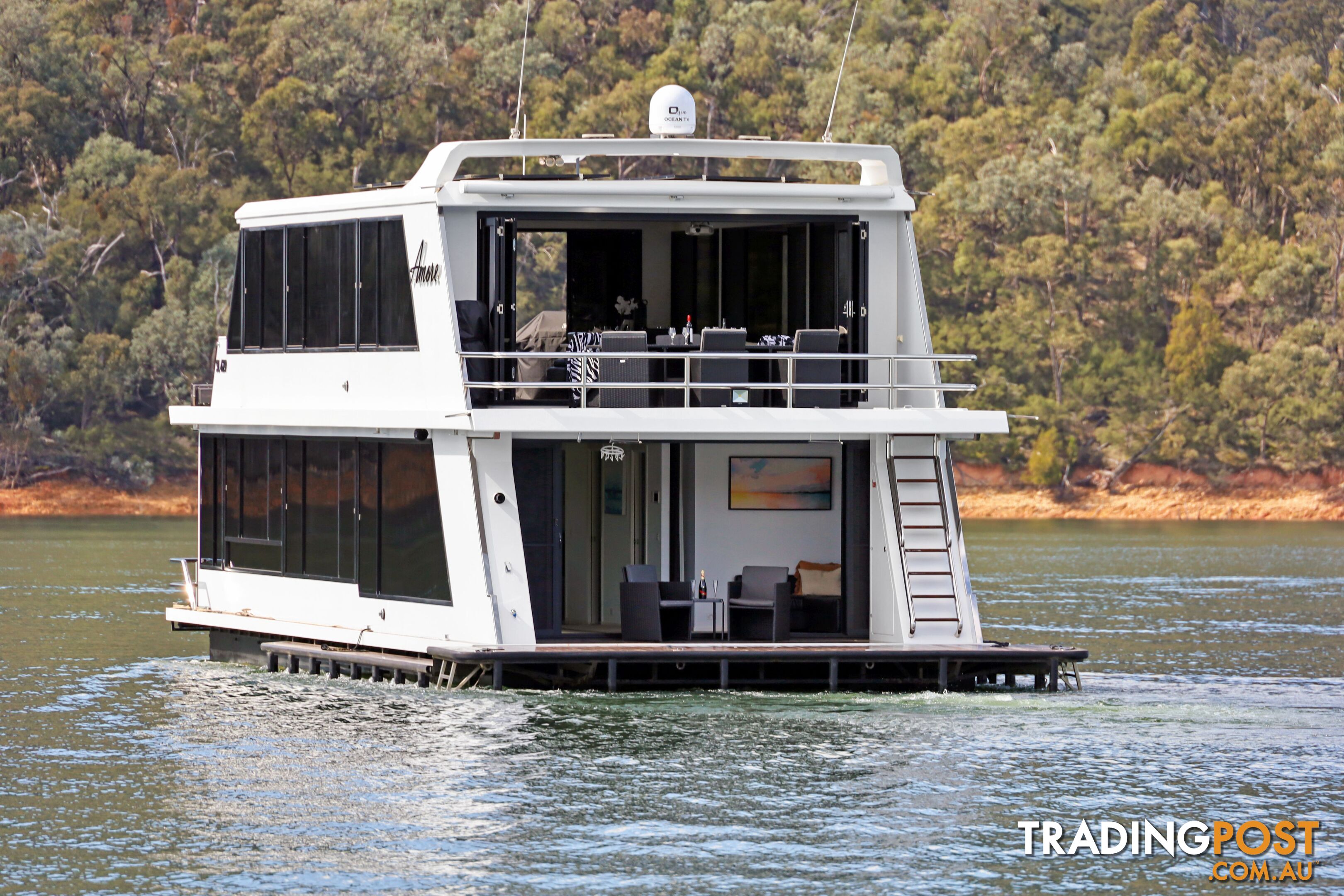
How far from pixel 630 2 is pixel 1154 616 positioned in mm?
59048

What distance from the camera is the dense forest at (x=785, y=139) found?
65.1 metres

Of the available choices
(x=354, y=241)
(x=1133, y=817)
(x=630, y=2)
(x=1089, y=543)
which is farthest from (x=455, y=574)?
(x=630, y=2)

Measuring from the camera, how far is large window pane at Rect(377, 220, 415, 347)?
19875 millimetres

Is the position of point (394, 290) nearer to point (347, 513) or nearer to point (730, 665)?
point (347, 513)

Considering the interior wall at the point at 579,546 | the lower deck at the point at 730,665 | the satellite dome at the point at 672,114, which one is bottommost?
the lower deck at the point at 730,665

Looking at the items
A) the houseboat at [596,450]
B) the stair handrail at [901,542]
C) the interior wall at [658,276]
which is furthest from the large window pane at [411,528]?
the stair handrail at [901,542]

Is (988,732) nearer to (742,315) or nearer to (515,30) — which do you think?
(742,315)

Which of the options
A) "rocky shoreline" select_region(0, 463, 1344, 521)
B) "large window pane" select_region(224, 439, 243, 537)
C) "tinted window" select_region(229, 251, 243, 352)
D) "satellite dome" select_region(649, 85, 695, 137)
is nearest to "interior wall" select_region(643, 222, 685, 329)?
"satellite dome" select_region(649, 85, 695, 137)

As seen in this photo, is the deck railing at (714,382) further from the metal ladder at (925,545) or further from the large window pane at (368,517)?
the large window pane at (368,517)

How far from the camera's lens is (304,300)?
21.2 metres

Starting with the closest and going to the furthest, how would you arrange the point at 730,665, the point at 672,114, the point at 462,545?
the point at 730,665
the point at 462,545
the point at 672,114

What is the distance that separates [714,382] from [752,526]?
1.56 m

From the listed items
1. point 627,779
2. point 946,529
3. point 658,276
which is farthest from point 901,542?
point 658,276
